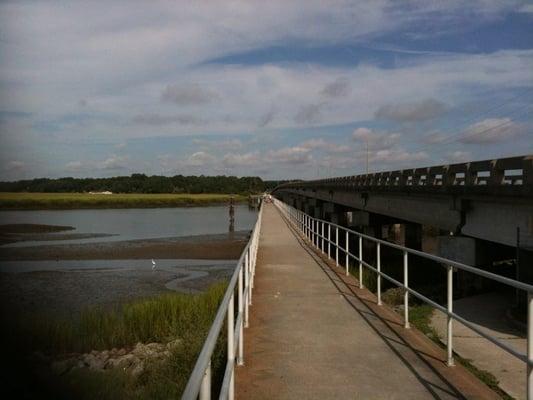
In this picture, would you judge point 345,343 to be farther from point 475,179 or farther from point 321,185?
point 321,185

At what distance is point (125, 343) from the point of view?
12.5m

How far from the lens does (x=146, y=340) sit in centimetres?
1253

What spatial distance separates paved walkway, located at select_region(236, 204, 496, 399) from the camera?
491cm

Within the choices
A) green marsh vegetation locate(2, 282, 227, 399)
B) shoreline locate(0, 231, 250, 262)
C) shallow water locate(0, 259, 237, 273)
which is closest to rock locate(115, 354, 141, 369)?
green marsh vegetation locate(2, 282, 227, 399)

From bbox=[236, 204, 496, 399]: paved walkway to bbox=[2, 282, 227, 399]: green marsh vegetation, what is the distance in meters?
0.76

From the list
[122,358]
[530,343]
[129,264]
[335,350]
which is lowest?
[129,264]

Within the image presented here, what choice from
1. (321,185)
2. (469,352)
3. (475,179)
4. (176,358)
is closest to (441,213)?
(475,179)

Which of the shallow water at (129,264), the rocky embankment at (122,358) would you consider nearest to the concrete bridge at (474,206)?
the rocky embankment at (122,358)

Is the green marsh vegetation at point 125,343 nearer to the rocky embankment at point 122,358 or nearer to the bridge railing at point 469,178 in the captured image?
the rocky embankment at point 122,358

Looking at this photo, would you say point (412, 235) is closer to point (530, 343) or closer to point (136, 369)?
point (136, 369)

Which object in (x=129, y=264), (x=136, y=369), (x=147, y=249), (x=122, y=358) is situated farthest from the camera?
(x=147, y=249)

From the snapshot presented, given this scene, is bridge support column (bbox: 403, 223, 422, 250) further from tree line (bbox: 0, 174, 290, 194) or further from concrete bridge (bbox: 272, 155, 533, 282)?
Result: tree line (bbox: 0, 174, 290, 194)

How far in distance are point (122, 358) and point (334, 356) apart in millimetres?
6189

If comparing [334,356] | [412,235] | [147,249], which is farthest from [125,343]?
[147,249]
